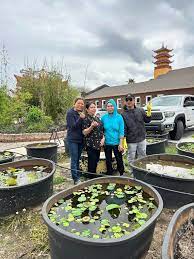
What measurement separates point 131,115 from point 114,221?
219cm

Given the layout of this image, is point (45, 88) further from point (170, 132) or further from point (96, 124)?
point (96, 124)

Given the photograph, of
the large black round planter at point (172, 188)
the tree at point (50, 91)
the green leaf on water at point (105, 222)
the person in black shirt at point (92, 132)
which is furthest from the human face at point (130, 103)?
the tree at point (50, 91)

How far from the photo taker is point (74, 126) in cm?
394

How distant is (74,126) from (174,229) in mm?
2500

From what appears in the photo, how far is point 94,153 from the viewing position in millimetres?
4145

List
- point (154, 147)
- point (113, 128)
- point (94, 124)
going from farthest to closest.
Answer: point (154, 147), point (113, 128), point (94, 124)

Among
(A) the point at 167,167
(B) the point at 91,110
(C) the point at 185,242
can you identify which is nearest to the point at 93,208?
(C) the point at 185,242

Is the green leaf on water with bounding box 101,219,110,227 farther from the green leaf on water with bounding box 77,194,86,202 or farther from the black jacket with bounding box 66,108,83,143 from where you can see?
the black jacket with bounding box 66,108,83,143

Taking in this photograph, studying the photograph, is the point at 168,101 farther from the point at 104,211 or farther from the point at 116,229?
the point at 116,229

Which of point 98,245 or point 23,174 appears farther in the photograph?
point 23,174

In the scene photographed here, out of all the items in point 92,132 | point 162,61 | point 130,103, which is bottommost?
point 92,132

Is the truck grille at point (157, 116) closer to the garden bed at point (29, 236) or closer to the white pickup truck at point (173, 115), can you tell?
the white pickup truck at point (173, 115)

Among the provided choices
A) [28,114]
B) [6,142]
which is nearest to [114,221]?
[6,142]

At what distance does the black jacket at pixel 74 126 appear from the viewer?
3.93 metres
